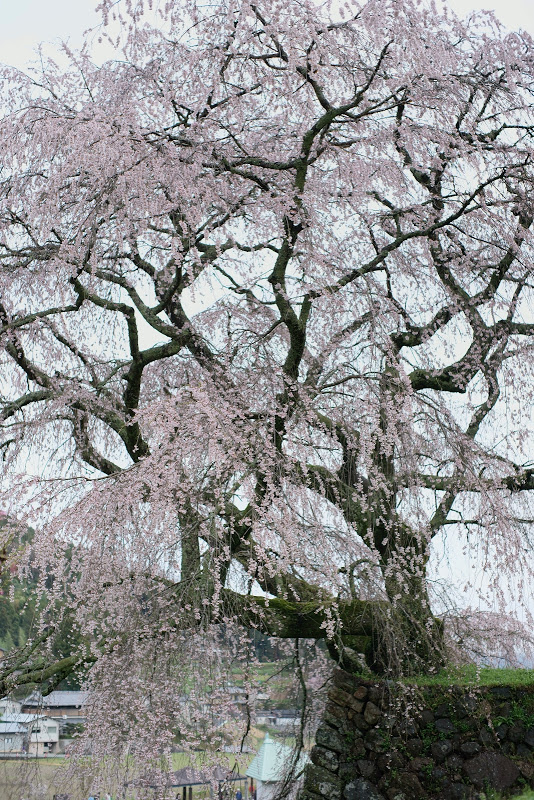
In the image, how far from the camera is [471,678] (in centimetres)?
630

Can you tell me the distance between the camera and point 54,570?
4.57 m

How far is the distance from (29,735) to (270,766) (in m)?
4.84

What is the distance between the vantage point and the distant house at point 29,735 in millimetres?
5559

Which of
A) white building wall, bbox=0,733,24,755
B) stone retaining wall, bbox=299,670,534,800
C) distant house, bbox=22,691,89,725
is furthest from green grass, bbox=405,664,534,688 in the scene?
white building wall, bbox=0,733,24,755

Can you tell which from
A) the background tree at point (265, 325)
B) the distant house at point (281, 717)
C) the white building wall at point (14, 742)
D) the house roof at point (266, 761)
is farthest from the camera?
the white building wall at point (14, 742)

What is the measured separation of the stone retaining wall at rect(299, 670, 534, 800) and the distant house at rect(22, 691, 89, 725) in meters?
2.04

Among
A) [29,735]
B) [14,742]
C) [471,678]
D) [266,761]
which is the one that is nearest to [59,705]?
[14,742]

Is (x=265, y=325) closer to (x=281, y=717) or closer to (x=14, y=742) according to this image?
(x=281, y=717)

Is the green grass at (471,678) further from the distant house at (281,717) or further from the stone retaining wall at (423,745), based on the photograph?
the distant house at (281,717)

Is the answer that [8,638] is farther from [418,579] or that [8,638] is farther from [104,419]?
[418,579]

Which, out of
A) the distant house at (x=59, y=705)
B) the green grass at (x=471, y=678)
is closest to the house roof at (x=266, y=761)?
the distant house at (x=59, y=705)

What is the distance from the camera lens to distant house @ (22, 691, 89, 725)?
216 inches

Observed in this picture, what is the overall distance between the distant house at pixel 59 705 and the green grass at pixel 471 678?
2.73 meters

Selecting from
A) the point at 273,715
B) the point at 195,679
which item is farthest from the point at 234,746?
the point at 273,715
